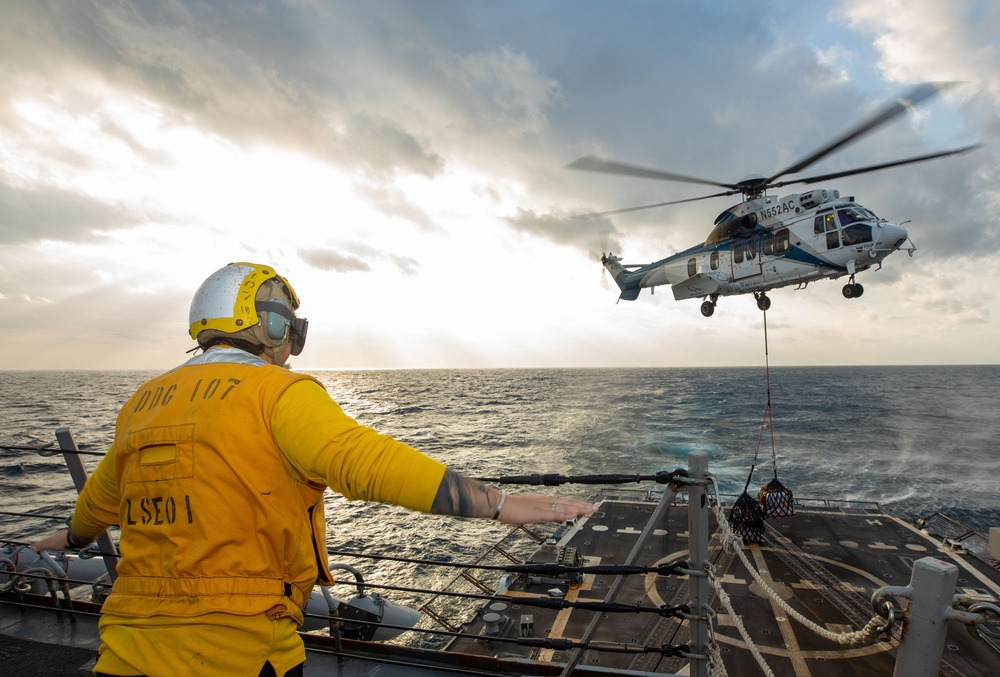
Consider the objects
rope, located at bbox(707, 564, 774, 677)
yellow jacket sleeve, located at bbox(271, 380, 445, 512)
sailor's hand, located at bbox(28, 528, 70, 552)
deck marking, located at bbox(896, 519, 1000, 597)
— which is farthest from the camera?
deck marking, located at bbox(896, 519, 1000, 597)

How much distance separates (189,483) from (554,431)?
62.5 metres

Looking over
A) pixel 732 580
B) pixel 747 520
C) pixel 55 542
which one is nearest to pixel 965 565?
pixel 747 520

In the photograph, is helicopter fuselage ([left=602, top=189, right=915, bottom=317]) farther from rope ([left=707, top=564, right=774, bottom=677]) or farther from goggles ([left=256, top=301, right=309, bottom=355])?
goggles ([left=256, top=301, right=309, bottom=355])

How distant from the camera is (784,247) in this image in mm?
16516

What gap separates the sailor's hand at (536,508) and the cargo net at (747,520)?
25900 millimetres

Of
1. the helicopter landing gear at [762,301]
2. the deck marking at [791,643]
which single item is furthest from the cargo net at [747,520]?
the helicopter landing gear at [762,301]

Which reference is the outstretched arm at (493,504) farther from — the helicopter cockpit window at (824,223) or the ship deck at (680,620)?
the helicopter cockpit window at (824,223)

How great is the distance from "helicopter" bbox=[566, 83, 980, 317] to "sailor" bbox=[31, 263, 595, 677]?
46.9 ft

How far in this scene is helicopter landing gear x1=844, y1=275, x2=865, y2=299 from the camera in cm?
1513

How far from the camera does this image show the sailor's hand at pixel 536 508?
7.11ft

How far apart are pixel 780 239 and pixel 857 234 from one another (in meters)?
2.13

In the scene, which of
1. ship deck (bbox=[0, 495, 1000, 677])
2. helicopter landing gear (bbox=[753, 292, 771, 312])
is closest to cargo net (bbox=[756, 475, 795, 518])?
ship deck (bbox=[0, 495, 1000, 677])

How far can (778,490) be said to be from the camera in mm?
25234

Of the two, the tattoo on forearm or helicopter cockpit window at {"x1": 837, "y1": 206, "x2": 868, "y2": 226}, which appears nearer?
the tattoo on forearm
